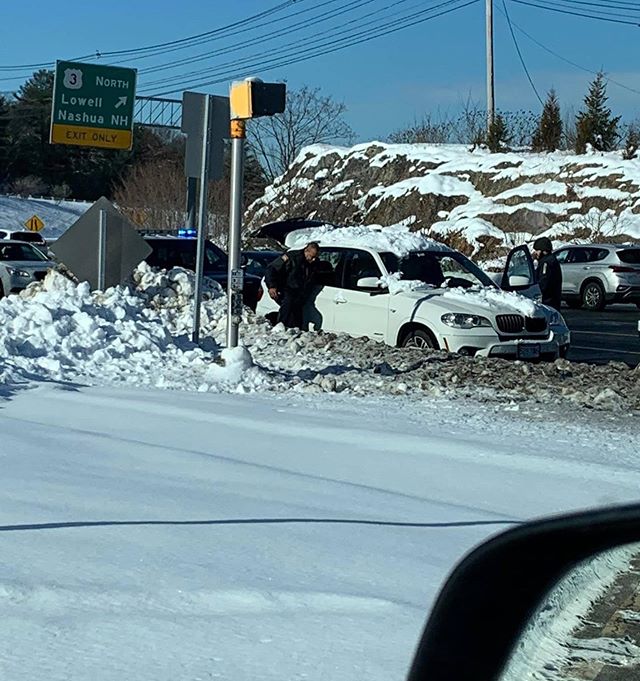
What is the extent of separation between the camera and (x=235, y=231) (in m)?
12.0

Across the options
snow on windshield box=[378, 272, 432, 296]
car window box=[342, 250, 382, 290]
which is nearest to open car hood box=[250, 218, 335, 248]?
car window box=[342, 250, 382, 290]

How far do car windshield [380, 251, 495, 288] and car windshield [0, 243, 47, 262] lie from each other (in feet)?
48.1

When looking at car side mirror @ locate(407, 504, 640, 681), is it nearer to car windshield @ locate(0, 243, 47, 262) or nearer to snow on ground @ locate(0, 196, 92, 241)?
car windshield @ locate(0, 243, 47, 262)

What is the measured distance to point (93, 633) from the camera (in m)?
4.46

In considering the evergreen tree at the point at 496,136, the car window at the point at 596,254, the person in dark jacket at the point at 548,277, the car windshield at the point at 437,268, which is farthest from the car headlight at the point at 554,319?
the evergreen tree at the point at 496,136

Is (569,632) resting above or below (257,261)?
below

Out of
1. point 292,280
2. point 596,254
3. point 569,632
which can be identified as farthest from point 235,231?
point 596,254

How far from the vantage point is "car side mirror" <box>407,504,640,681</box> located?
204cm

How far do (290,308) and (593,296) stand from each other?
16.5 metres

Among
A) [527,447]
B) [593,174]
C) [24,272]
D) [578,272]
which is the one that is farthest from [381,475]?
[593,174]

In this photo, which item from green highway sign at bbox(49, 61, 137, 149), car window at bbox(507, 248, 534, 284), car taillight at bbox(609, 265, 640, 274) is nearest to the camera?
car window at bbox(507, 248, 534, 284)

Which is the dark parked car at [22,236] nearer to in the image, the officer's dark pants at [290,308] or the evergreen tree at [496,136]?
the evergreen tree at [496,136]

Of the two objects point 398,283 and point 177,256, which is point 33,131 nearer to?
point 177,256

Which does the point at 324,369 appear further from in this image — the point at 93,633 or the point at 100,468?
the point at 93,633
